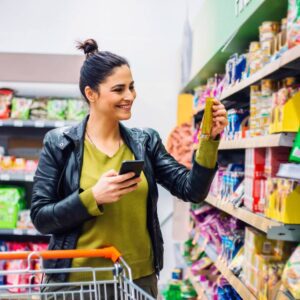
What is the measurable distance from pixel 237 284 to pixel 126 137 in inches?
38.1

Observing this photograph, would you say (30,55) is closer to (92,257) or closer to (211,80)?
(211,80)

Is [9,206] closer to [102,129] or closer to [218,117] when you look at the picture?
[102,129]

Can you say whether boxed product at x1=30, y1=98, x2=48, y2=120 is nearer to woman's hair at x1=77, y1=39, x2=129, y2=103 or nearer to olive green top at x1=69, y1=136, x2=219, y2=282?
woman's hair at x1=77, y1=39, x2=129, y2=103

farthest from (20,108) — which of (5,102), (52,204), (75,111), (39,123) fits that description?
(52,204)

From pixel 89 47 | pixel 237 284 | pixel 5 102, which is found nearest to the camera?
pixel 89 47

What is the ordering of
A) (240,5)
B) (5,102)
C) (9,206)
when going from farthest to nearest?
1. (5,102)
2. (9,206)
3. (240,5)

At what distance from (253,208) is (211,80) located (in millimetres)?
1627

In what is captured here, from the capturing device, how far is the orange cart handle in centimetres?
149

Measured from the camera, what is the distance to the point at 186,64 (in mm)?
4406

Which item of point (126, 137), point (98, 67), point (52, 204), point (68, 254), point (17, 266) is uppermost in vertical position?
point (98, 67)

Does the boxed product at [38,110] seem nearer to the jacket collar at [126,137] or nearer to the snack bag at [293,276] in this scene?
the jacket collar at [126,137]

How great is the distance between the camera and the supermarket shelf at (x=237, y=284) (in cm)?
212

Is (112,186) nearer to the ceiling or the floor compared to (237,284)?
nearer to the ceiling

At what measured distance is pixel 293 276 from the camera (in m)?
1.61
